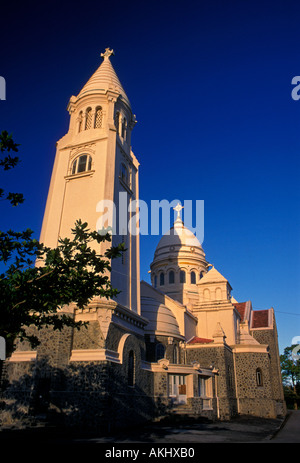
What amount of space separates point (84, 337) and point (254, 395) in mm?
18473

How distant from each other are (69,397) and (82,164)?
1462 centimetres

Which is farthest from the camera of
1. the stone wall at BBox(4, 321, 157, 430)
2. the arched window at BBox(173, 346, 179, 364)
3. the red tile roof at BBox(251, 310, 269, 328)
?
the red tile roof at BBox(251, 310, 269, 328)

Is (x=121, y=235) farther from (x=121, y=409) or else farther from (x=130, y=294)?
(x=121, y=409)

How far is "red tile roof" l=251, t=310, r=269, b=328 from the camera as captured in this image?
126 feet

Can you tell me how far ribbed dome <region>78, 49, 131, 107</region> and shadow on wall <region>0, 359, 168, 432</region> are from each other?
19.4m

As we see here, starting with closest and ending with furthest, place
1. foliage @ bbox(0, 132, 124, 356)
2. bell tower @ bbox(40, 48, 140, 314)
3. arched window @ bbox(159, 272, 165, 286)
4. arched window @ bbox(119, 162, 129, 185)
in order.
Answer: foliage @ bbox(0, 132, 124, 356) → bell tower @ bbox(40, 48, 140, 314) → arched window @ bbox(119, 162, 129, 185) → arched window @ bbox(159, 272, 165, 286)

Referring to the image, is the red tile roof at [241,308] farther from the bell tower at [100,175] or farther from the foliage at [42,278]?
the foliage at [42,278]

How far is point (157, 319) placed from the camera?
87.5 ft

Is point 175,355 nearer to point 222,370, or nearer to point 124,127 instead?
point 222,370

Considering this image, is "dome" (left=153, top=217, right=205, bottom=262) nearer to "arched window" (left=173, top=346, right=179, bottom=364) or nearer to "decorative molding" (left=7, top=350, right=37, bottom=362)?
"arched window" (left=173, top=346, right=179, bottom=364)

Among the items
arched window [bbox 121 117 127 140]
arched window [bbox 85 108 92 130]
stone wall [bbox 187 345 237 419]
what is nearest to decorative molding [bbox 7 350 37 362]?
stone wall [bbox 187 345 237 419]

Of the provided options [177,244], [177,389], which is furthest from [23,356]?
[177,244]

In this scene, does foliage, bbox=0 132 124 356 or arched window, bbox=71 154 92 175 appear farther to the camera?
arched window, bbox=71 154 92 175

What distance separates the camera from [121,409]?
57.9 feet
